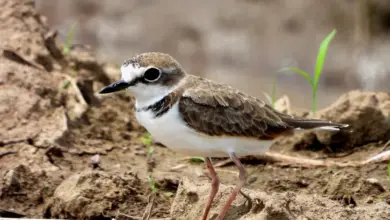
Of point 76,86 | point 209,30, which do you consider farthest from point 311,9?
point 76,86

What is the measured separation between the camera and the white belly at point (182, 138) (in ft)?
16.4

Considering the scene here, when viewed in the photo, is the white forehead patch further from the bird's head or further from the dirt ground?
the dirt ground

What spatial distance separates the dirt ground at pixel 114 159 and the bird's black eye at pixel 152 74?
829 millimetres

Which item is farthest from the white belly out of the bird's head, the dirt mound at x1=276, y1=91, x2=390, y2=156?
the dirt mound at x1=276, y1=91, x2=390, y2=156

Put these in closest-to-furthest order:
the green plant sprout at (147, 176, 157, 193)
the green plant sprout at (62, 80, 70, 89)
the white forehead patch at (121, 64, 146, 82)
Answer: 1. the white forehead patch at (121, 64, 146, 82)
2. the green plant sprout at (147, 176, 157, 193)
3. the green plant sprout at (62, 80, 70, 89)

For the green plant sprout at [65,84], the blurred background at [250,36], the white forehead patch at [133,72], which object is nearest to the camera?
the white forehead patch at [133,72]

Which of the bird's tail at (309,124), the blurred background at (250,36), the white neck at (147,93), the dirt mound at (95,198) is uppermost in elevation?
the blurred background at (250,36)

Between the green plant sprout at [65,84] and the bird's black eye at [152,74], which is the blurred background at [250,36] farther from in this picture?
the bird's black eye at [152,74]

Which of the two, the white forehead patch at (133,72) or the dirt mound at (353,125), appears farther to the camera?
the dirt mound at (353,125)

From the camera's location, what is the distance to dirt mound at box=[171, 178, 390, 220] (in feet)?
16.1

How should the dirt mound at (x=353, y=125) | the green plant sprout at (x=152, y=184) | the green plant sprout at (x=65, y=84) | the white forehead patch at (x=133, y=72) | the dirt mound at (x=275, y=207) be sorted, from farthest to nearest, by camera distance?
the green plant sprout at (x=65, y=84) < the dirt mound at (x=353, y=125) < the green plant sprout at (x=152, y=184) < the white forehead patch at (x=133, y=72) < the dirt mound at (x=275, y=207)

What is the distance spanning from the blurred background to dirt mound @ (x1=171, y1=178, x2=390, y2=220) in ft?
22.2

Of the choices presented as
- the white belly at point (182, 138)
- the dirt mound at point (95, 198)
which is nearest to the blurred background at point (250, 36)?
the dirt mound at point (95, 198)

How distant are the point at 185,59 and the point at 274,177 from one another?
7.98 m
